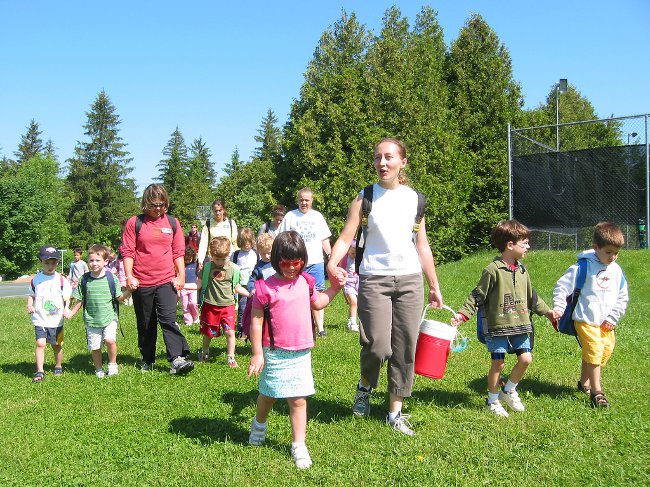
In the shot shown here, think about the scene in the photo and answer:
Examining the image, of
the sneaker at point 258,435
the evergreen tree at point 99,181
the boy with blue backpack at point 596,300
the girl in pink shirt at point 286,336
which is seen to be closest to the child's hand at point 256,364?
the girl in pink shirt at point 286,336

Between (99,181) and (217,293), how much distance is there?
66838 mm

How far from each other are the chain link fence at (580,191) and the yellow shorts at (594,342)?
35.2ft

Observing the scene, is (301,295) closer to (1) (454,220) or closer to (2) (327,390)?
(2) (327,390)

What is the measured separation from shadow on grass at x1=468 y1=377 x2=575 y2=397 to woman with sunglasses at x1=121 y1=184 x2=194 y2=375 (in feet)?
10.1

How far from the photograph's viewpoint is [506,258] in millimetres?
5566

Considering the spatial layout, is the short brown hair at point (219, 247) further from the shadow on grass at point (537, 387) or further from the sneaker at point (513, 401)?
the sneaker at point (513, 401)

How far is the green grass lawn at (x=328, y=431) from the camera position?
4105 millimetres

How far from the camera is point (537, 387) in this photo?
6.19 metres

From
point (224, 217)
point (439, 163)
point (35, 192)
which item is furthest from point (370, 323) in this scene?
point (35, 192)

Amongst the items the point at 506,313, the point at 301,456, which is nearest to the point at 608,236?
the point at 506,313

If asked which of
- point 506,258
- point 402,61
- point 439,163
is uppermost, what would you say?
point 402,61

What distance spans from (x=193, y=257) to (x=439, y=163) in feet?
55.8

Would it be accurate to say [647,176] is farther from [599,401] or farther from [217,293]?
[217,293]

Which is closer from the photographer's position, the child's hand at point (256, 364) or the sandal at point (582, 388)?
the child's hand at point (256, 364)
